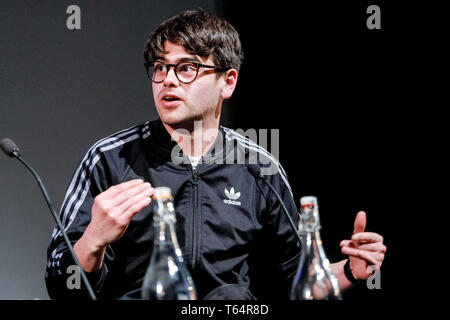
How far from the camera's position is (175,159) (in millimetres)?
1431

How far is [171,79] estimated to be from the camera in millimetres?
1361

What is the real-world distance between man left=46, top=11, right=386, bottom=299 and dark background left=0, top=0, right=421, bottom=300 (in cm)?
44

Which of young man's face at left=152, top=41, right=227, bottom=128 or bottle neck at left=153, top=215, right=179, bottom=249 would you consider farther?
young man's face at left=152, top=41, right=227, bottom=128

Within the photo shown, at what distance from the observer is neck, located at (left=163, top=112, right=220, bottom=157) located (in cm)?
147

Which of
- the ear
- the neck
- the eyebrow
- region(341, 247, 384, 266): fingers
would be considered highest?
the eyebrow

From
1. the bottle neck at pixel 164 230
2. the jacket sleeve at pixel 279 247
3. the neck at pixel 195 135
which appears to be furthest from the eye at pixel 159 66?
the bottle neck at pixel 164 230

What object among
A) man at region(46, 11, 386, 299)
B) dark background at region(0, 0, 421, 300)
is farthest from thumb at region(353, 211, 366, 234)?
dark background at region(0, 0, 421, 300)

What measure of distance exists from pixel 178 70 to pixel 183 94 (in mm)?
68

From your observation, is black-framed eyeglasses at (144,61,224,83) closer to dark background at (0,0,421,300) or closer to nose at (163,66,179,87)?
nose at (163,66,179,87)

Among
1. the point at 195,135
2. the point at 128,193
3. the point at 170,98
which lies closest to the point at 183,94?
the point at 170,98

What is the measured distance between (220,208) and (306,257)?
63 centimetres

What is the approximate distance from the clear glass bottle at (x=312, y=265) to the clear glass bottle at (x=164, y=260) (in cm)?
18

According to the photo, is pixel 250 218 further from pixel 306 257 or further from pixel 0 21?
pixel 0 21

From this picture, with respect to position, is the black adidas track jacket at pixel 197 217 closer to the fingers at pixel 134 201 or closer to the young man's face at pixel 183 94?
the young man's face at pixel 183 94
